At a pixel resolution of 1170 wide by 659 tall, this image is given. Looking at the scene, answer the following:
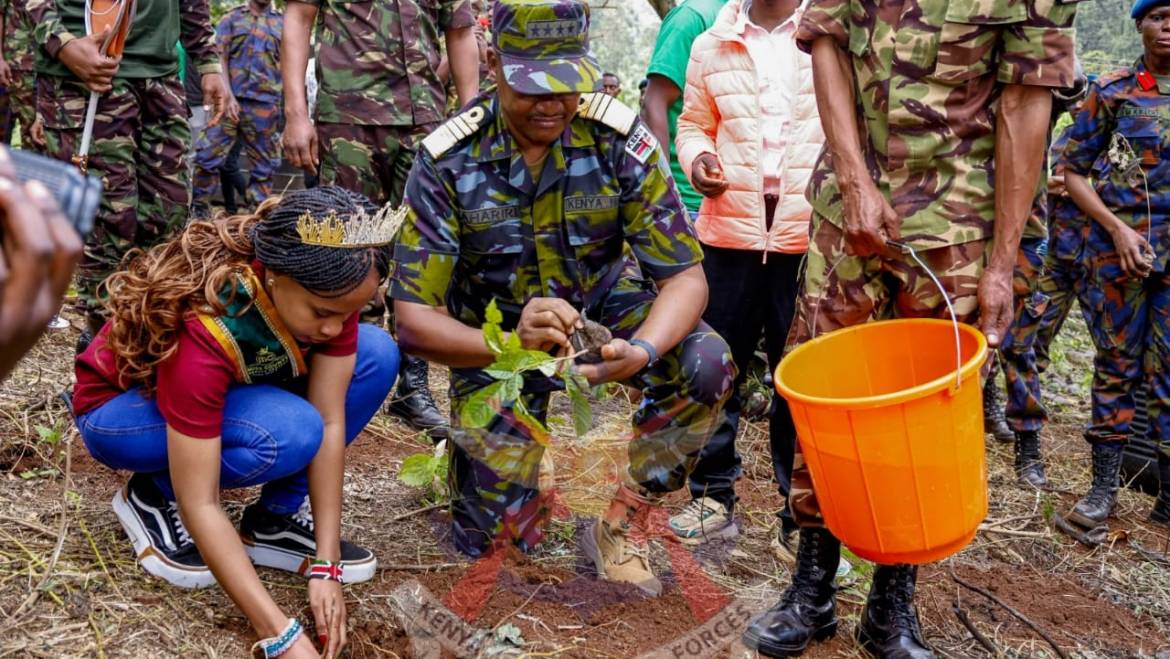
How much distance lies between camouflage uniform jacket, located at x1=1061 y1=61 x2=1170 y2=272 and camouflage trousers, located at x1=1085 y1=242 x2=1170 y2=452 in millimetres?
125

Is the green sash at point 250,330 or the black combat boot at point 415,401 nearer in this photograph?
the green sash at point 250,330

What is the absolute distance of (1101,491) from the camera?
13.8 ft

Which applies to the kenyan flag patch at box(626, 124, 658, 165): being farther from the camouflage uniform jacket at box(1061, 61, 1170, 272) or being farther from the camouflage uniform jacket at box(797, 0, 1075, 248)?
the camouflage uniform jacket at box(1061, 61, 1170, 272)

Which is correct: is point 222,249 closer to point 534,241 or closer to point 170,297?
point 170,297

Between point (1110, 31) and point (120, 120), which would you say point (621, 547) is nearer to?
point (120, 120)

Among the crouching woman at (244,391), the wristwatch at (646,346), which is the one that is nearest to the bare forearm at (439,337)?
the crouching woman at (244,391)

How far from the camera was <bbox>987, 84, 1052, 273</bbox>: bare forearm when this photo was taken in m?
2.48

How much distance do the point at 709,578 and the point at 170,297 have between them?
1733mm

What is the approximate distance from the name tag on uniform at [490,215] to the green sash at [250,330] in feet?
2.06

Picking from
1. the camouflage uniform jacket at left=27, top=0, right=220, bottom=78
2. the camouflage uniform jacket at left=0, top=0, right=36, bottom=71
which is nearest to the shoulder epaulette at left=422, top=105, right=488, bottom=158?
the camouflage uniform jacket at left=27, top=0, right=220, bottom=78

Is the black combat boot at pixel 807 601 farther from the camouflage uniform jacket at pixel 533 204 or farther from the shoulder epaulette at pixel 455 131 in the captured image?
the shoulder epaulette at pixel 455 131

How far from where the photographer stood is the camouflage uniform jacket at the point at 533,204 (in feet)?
9.53

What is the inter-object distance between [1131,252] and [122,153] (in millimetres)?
3931

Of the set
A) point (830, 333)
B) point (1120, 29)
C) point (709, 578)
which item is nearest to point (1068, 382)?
point (709, 578)
